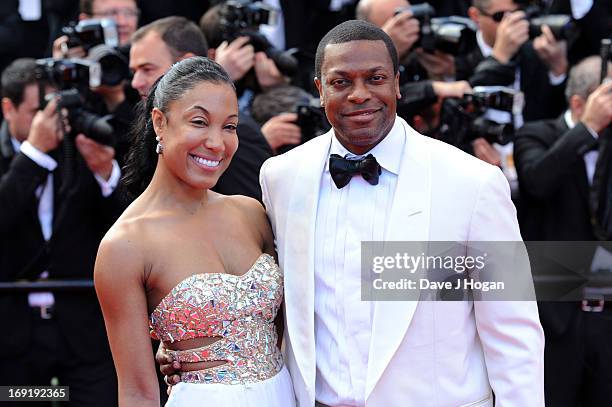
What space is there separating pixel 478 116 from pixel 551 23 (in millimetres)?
709

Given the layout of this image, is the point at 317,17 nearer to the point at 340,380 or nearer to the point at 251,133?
the point at 251,133

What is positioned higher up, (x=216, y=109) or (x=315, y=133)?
(x=216, y=109)

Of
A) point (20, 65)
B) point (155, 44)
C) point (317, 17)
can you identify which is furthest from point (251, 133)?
point (317, 17)

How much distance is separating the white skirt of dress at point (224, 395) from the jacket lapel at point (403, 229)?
315 millimetres

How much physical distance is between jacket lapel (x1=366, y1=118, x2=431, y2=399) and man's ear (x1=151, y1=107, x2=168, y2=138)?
67 cm

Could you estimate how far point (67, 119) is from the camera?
14.9ft

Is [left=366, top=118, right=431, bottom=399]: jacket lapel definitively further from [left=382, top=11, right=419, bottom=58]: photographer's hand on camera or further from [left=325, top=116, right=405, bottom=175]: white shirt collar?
[left=382, top=11, right=419, bottom=58]: photographer's hand on camera

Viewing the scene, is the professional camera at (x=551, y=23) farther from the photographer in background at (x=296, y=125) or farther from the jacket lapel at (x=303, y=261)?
the jacket lapel at (x=303, y=261)

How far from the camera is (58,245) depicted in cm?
453

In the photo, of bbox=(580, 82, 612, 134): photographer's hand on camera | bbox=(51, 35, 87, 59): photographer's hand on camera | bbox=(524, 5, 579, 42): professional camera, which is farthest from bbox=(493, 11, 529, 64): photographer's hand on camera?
bbox=(51, 35, 87, 59): photographer's hand on camera

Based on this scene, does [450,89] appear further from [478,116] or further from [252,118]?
[252,118]

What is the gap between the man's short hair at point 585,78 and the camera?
464 cm

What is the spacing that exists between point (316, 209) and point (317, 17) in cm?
300

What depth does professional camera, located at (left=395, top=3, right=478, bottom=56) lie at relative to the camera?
4770mm
